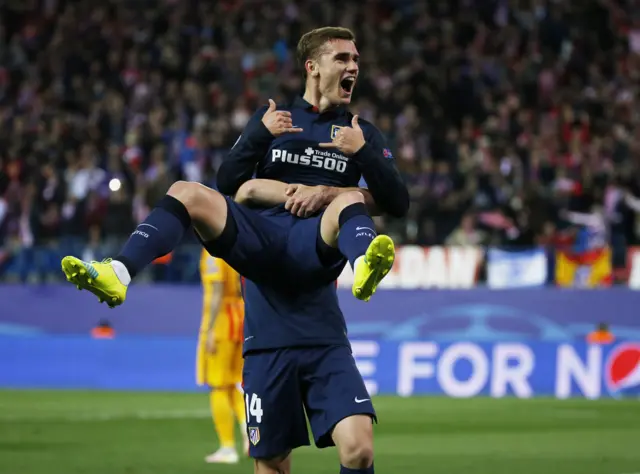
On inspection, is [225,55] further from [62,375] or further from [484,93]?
[62,375]

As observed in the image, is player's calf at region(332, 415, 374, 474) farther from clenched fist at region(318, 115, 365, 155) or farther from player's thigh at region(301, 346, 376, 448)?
clenched fist at region(318, 115, 365, 155)

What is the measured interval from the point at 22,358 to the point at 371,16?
10.2 meters

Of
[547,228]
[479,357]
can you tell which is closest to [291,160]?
[479,357]

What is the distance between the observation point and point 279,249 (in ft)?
20.3

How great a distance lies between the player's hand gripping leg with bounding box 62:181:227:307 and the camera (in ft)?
18.0

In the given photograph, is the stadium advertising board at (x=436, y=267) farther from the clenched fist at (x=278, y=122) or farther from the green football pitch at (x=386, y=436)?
the clenched fist at (x=278, y=122)

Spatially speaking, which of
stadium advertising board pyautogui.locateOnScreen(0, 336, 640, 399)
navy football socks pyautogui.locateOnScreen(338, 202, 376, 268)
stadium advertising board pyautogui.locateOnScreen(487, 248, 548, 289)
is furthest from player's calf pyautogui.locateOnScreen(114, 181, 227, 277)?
stadium advertising board pyautogui.locateOnScreen(487, 248, 548, 289)

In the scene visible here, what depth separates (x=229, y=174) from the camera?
6.38 meters

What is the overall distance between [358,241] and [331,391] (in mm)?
898

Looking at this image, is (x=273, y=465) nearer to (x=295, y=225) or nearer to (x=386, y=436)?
(x=295, y=225)

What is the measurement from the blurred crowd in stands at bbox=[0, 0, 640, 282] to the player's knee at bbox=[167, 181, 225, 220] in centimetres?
1271


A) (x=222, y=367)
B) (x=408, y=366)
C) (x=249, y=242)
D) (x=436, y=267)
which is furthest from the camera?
(x=436, y=267)

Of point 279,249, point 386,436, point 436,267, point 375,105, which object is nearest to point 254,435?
point 279,249

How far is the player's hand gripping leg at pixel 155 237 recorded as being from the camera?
5477mm
